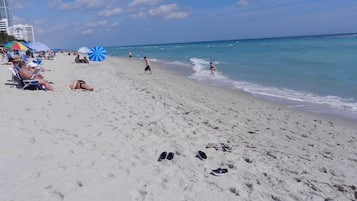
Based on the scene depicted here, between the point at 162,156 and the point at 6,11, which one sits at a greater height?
the point at 6,11

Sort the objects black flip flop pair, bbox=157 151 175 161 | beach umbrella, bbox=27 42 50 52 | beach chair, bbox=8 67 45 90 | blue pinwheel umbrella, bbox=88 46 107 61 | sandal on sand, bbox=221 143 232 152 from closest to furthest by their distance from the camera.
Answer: black flip flop pair, bbox=157 151 175 161 → sandal on sand, bbox=221 143 232 152 → beach chair, bbox=8 67 45 90 → beach umbrella, bbox=27 42 50 52 → blue pinwheel umbrella, bbox=88 46 107 61

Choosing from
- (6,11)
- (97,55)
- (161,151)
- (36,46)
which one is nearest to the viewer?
(161,151)

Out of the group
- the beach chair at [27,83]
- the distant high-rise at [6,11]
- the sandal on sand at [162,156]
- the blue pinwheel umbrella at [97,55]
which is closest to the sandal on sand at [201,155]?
the sandal on sand at [162,156]

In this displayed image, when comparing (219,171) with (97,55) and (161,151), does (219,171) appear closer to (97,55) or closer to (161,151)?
(161,151)

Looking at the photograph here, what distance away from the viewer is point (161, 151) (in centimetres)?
496

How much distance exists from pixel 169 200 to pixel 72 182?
45.6 inches

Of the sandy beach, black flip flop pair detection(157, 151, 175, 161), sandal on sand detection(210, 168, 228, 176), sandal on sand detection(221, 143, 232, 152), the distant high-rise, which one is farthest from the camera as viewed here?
A: the distant high-rise

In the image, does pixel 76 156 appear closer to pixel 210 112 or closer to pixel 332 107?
pixel 210 112

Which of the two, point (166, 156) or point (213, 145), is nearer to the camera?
point (166, 156)

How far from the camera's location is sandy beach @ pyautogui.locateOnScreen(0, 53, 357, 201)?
3666 millimetres

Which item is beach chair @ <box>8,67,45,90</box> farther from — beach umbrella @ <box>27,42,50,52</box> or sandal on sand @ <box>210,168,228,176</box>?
beach umbrella @ <box>27,42,50,52</box>

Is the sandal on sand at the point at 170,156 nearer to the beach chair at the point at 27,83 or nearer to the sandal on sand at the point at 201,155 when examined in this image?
the sandal on sand at the point at 201,155

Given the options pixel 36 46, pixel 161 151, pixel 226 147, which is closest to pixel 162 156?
pixel 161 151

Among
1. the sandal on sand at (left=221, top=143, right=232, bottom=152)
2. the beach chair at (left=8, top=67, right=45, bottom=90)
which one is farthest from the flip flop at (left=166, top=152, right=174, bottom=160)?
the beach chair at (left=8, top=67, right=45, bottom=90)
